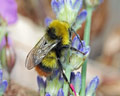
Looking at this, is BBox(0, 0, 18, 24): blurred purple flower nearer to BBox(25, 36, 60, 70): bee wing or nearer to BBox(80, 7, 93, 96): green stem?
BBox(80, 7, 93, 96): green stem

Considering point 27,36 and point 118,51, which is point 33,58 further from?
point 118,51

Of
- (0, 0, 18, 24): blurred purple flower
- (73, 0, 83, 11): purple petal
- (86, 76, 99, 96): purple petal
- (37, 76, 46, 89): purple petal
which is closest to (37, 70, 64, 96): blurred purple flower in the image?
(37, 76, 46, 89): purple petal

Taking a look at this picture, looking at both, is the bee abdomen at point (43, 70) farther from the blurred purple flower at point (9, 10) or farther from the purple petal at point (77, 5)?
the blurred purple flower at point (9, 10)

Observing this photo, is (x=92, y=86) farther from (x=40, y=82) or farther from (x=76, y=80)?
(x=40, y=82)

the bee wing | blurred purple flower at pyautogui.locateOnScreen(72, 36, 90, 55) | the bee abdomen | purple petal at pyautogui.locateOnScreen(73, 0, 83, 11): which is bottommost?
the bee abdomen

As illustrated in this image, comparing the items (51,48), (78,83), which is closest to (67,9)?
(51,48)

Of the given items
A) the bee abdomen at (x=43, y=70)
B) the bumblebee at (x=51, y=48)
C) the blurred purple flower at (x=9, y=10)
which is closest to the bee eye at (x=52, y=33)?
the bumblebee at (x=51, y=48)

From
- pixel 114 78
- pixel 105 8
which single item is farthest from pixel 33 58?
pixel 105 8
